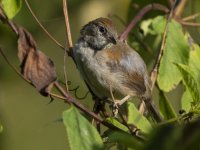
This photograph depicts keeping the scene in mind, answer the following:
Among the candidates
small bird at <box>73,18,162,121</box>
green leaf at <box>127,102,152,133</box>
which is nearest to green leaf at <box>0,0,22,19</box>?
green leaf at <box>127,102,152,133</box>

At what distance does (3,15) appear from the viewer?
94.0 inches

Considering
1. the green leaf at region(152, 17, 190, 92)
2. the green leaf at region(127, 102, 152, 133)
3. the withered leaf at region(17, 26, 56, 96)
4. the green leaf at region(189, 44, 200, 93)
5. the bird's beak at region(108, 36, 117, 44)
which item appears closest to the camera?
the withered leaf at region(17, 26, 56, 96)

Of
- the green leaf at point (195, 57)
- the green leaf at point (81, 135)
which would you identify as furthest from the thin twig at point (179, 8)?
the green leaf at point (81, 135)

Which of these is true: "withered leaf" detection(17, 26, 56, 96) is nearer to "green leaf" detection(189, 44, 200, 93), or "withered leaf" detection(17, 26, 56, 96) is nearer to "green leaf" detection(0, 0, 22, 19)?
"green leaf" detection(0, 0, 22, 19)

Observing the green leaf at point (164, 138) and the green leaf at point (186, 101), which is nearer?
the green leaf at point (164, 138)

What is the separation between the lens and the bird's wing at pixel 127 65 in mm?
3957

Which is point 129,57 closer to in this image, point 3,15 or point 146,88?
point 146,88

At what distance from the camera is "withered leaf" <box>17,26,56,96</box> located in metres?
2.03

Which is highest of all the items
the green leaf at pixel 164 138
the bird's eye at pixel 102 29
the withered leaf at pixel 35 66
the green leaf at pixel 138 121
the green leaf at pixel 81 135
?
the withered leaf at pixel 35 66

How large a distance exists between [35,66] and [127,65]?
197 cm

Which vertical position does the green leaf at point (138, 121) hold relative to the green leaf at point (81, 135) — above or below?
below

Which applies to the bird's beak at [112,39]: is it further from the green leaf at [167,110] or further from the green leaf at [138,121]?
the green leaf at [138,121]

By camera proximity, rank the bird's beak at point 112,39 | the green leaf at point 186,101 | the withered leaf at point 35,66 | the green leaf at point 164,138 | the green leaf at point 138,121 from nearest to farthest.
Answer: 1. the green leaf at point 164,138
2. the withered leaf at point 35,66
3. the green leaf at point 138,121
4. the green leaf at point 186,101
5. the bird's beak at point 112,39

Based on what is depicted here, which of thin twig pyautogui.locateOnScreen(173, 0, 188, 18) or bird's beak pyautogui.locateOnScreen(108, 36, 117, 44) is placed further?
bird's beak pyautogui.locateOnScreen(108, 36, 117, 44)
